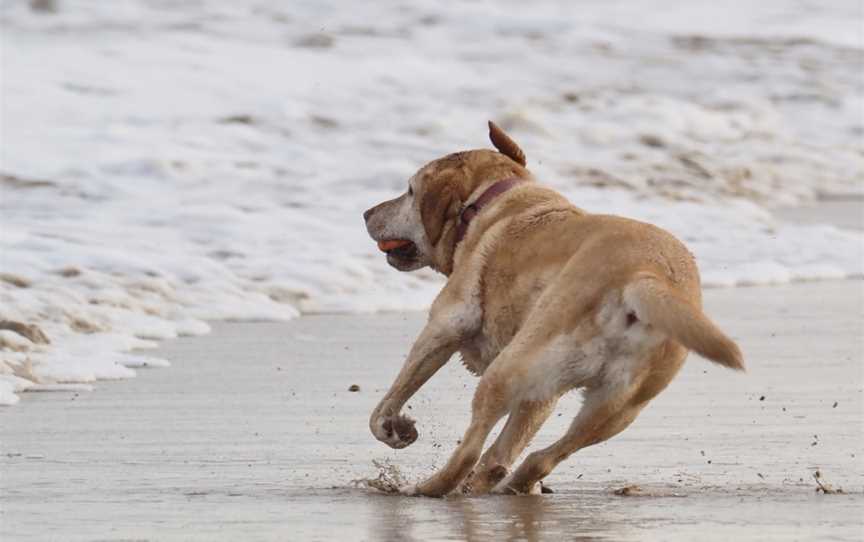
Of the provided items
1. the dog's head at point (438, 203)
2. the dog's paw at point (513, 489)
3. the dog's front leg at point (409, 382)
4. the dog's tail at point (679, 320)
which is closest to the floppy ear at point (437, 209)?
the dog's head at point (438, 203)

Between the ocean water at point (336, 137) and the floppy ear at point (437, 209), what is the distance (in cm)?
203

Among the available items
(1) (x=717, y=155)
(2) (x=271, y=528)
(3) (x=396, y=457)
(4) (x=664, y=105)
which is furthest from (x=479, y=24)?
(2) (x=271, y=528)

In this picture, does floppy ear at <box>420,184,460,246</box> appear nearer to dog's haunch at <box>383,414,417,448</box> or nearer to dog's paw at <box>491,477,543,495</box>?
dog's haunch at <box>383,414,417,448</box>

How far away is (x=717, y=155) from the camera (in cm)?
1777

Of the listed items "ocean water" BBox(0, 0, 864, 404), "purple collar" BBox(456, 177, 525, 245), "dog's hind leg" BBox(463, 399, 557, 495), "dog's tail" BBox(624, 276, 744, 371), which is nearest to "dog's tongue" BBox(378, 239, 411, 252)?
"purple collar" BBox(456, 177, 525, 245)

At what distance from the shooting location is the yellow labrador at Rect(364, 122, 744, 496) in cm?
502

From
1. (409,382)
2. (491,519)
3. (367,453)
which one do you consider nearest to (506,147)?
(409,382)

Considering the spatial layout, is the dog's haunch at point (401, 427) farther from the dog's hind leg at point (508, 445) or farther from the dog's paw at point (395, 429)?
the dog's hind leg at point (508, 445)

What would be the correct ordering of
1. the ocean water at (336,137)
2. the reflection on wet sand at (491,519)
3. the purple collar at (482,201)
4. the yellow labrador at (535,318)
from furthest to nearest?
the ocean water at (336,137) < the purple collar at (482,201) < the yellow labrador at (535,318) < the reflection on wet sand at (491,519)

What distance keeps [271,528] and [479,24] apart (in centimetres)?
1869

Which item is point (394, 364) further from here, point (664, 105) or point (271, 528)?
point (664, 105)

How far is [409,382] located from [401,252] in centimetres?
83

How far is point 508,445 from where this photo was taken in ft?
18.5

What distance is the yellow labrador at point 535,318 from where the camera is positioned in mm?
5016
